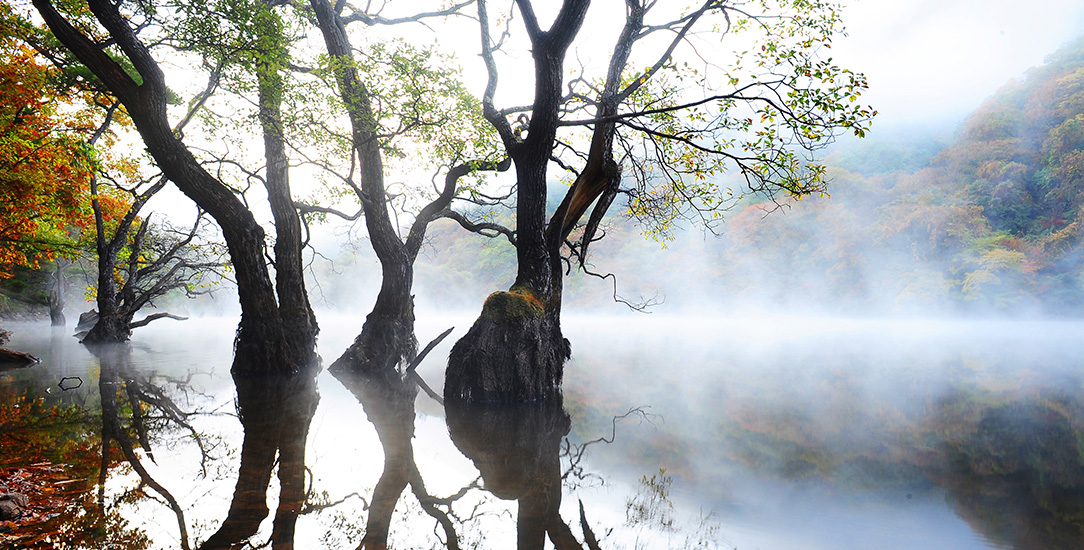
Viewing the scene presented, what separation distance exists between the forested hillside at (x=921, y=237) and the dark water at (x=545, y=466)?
2121cm

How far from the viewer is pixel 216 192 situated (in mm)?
7582

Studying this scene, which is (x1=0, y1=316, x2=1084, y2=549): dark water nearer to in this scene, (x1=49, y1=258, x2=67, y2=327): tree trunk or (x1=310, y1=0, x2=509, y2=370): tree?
(x1=310, y1=0, x2=509, y2=370): tree

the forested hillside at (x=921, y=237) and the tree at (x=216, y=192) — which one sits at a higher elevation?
the forested hillside at (x=921, y=237)

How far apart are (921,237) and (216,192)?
38.3 m

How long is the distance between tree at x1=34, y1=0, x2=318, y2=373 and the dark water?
0.90 m

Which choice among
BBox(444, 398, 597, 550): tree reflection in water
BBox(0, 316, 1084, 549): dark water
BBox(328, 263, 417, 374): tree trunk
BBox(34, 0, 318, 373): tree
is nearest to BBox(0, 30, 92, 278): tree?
BBox(34, 0, 318, 373): tree

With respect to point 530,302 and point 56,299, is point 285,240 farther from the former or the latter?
point 56,299

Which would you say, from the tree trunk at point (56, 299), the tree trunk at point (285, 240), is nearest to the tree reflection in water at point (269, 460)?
the tree trunk at point (285, 240)

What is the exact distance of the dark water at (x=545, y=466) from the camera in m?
2.71

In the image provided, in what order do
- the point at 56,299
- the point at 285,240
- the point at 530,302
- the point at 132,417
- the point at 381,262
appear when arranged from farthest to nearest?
the point at 56,299
the point at 381,262
the point at 285,240
the point at 530,302
the point at 132,417

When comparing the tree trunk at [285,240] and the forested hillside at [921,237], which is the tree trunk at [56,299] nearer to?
the forested hillside at [921,237]

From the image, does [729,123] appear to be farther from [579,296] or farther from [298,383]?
[579,296]

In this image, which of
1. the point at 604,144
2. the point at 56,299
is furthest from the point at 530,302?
the point at 56,299

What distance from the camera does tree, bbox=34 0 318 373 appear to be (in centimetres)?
636
